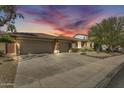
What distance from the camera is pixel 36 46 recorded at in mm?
28938

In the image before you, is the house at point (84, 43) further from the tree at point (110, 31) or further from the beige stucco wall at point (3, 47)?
the beige stucco wall at point (3, 47)

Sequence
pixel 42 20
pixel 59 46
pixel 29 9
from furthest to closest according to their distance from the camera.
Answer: pixel 59 46 → pixel 42 20 → pixel 29 9

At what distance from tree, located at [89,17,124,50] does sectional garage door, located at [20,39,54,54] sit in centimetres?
1204

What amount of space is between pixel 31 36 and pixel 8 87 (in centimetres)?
1823

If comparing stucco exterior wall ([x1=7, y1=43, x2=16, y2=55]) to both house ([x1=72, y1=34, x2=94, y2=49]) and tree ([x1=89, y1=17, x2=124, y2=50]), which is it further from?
tree ([x1=89, y1=17, x2=124, y2=50])

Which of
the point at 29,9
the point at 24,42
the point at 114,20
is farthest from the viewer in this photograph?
the point at 114,20

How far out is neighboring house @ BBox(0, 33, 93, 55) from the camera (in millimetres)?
25219

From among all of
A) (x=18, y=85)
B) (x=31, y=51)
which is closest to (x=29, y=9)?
(x=31, y=51)

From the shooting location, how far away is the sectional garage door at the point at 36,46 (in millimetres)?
26608

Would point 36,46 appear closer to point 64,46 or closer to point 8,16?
point 64,46

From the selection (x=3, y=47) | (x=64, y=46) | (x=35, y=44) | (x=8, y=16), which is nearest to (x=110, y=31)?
(x=64, y=46)

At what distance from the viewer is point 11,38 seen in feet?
83.1
